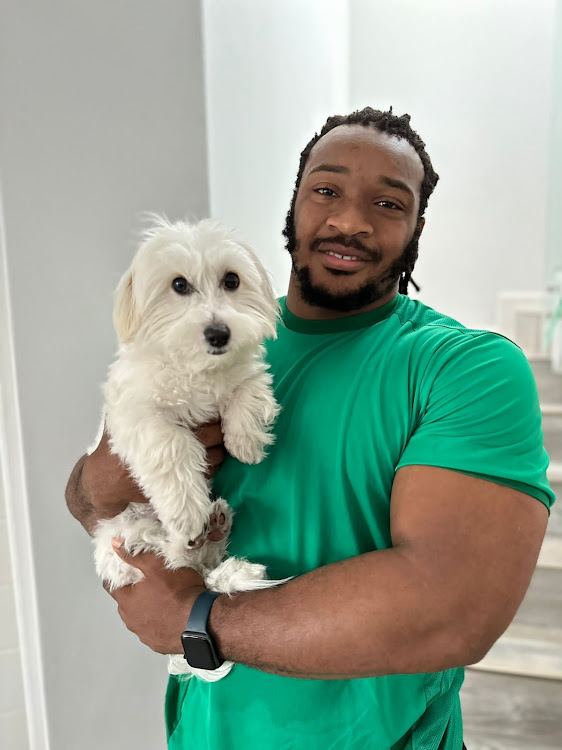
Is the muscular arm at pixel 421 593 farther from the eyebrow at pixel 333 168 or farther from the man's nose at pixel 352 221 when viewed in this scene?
the eyebrow at pixel 333 168

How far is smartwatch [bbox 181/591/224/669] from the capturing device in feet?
3.12

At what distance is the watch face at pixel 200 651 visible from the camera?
3.12 ft

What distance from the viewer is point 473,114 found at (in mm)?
3756

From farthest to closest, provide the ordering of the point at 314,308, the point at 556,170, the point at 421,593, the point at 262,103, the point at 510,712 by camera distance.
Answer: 1. the point at 556,170
2. the point at 510,712
3. the point at 262,103
4. the point at 314,308
5. the point at 421,593

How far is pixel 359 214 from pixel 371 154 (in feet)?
0.46

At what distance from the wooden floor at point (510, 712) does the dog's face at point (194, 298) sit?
6.76 feet

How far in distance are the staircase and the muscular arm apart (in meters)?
1.75

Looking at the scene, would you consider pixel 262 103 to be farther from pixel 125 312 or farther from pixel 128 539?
pixel 128 539

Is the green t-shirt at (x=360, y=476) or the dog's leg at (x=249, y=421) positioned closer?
the green t-shirt at (x=360, y=476)

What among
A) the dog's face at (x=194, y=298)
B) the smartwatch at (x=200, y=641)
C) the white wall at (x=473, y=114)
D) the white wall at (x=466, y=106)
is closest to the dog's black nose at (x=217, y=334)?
the dog's face at (x=194, y=298)

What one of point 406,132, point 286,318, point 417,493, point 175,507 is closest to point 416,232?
point 406,132

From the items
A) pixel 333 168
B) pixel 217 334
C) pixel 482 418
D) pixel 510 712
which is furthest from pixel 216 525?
pixel 510 712

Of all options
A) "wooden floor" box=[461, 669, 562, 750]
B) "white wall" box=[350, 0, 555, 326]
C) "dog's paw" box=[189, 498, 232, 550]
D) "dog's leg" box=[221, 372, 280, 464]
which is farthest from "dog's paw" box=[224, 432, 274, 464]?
"white wall" box=[350, 0, 555, 326]

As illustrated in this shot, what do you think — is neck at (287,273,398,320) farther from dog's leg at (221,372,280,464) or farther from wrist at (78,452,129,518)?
wrist at (78,452,129,518)
